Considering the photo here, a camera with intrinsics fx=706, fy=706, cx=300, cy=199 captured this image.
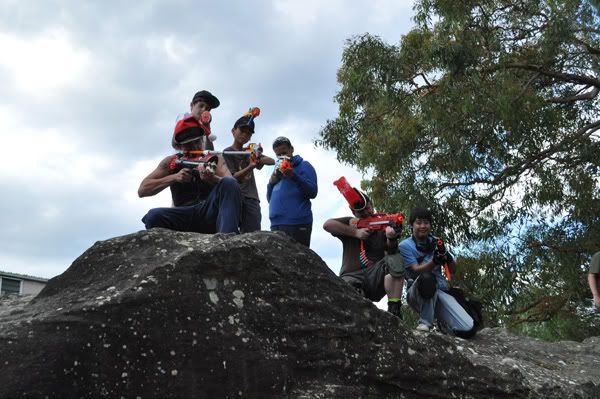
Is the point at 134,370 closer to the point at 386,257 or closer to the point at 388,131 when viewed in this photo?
the point at 386,257

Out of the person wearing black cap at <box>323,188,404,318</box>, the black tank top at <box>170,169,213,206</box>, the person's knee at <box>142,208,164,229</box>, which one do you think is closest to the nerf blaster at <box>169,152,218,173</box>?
the black tank top at <box>170,169,213,206</box>

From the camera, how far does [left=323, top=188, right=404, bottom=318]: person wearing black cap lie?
16.6 ft

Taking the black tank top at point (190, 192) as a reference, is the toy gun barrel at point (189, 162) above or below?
above

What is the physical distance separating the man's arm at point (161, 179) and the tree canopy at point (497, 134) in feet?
23.4

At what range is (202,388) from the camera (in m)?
3.15

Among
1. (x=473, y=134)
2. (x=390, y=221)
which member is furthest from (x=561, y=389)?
(x=473, y=134)

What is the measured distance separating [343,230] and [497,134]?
6.66 m

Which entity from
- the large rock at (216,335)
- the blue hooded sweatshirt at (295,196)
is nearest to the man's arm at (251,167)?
the blue hooded sweatshirt at (295,196)

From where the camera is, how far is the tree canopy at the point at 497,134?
11242mm

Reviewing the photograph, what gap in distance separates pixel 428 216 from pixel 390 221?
0.34 m

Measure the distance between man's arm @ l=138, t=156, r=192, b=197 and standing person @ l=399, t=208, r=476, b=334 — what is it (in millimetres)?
1863

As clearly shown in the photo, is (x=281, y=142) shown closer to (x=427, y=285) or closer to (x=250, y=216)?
(x=250, y=216)

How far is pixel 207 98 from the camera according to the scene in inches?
200

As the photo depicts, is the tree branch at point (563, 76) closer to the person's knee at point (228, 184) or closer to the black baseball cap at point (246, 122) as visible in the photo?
the black baseball cap at point (246, 122)
